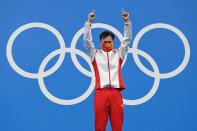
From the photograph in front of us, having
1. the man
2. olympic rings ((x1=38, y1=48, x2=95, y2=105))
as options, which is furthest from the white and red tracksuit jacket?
olympic rings ((x1=38, y1=48, x2=95, y2=105))

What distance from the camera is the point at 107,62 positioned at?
125 inches

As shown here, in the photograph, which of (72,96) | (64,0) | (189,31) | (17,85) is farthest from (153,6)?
(17,85)

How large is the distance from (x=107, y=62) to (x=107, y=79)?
14cm

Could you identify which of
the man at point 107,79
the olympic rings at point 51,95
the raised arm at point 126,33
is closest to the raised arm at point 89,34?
the man at point 107,79

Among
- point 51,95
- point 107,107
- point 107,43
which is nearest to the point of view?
point 107,107

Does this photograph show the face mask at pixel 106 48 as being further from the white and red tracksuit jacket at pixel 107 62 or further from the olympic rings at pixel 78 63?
the olympic rings at pixel 78 63

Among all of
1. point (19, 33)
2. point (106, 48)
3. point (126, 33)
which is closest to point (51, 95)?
point (19, 33)

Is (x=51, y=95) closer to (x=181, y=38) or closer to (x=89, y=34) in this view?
(x=89, y=34)

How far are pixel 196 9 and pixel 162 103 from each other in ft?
3.37

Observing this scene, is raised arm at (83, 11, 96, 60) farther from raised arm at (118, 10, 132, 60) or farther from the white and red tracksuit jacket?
raised arm at (118, 10, 132, 60)

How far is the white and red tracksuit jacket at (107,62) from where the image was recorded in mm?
3109

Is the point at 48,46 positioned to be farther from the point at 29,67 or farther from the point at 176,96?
the point at 176,96

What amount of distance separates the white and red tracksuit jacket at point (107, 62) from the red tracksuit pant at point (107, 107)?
6 cm

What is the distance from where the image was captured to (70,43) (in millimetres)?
4281
